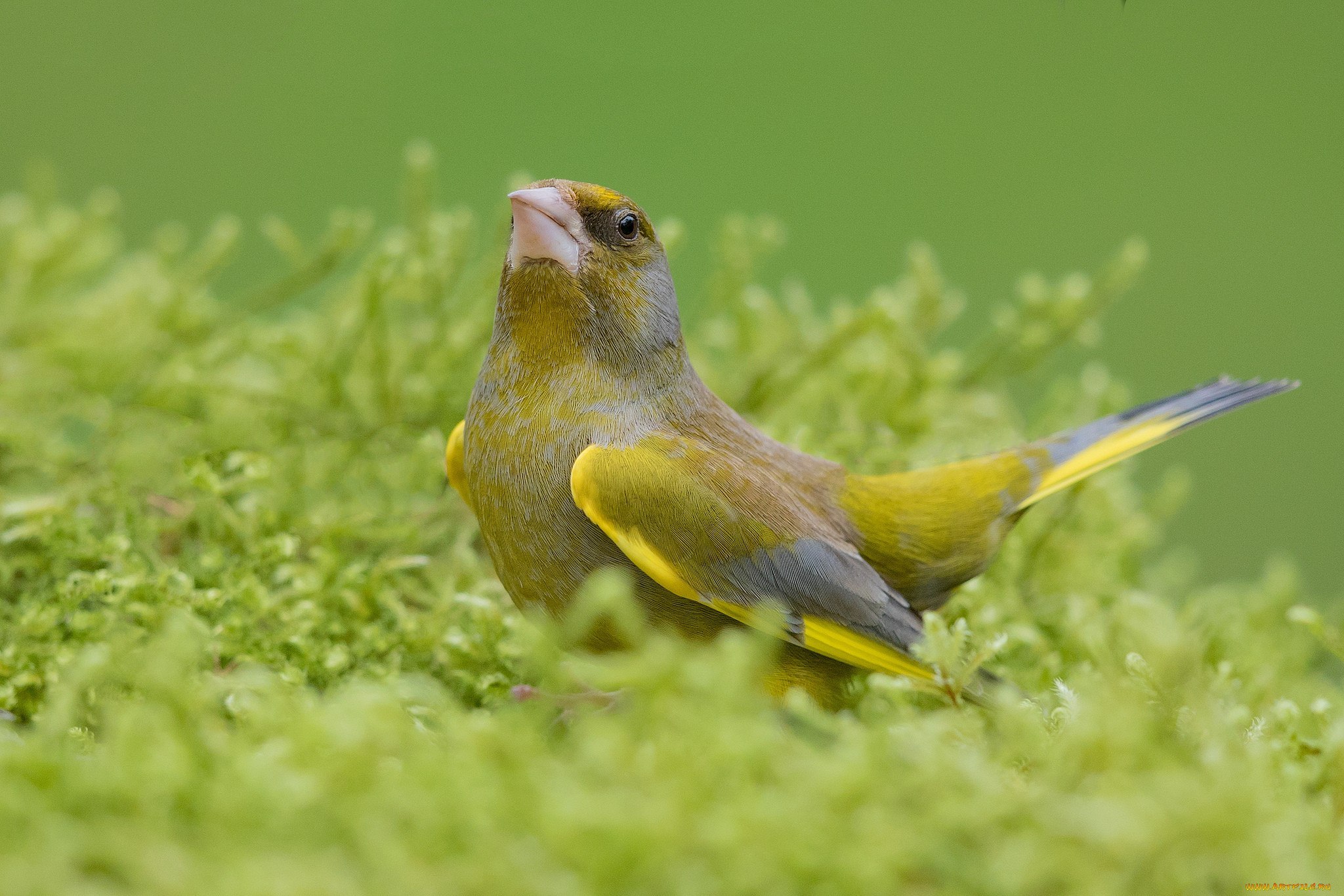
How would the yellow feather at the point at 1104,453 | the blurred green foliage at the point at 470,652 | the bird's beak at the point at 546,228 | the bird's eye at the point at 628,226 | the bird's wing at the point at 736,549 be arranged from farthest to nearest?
the yellow feather at the point at 1104,453, the bird's eye at the point at 628,226, the bird's beak at the point at 546,228, the bird's wing at the point at 736,549, the blurred green foliage at the point at 470,652

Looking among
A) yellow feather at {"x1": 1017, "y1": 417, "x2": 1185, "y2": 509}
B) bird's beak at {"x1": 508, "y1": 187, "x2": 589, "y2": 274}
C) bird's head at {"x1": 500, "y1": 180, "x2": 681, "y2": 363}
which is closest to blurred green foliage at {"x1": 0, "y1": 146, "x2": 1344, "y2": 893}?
yellow feather at {"x1": 1017, "y1": 417, "x2": 1185, "y2": 509}

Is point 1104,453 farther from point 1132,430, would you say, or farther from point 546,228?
point 546,228

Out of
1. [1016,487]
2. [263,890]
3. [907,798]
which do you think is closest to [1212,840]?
[907,798]

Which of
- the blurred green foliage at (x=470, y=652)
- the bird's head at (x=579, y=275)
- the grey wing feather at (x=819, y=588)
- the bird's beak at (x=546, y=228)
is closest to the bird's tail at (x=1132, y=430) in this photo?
the blurred green foliage at (x=470, y=652)

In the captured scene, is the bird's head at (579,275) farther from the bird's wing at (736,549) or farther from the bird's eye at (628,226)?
the bird's wing at (736,549)

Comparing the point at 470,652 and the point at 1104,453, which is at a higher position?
the point at 1104,453

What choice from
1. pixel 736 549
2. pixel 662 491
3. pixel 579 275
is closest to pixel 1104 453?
pixel 736 549

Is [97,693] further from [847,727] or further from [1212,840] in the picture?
[1212,840]

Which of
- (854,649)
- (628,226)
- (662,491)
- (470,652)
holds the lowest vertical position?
(470,652)
